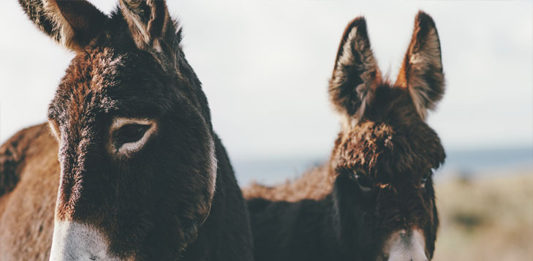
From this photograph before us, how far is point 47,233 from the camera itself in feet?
11.8

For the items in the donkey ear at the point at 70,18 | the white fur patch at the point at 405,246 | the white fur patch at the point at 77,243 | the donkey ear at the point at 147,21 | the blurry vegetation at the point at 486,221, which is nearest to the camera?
the white fur patch at the point at 77,243

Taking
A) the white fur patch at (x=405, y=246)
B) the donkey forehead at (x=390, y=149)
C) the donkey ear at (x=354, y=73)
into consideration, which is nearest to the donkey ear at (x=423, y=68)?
the donkey ear at (x=354, y=73)

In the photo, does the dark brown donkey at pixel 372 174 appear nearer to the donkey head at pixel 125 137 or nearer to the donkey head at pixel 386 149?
the donkey head at pixel 386 149

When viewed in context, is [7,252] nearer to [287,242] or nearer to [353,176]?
[287,242]

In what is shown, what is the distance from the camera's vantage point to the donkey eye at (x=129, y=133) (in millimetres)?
2631

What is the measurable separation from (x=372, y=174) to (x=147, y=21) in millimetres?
1865

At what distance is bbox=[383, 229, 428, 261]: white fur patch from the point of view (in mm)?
3156

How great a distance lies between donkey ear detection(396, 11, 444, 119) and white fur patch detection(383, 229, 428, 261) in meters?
1.10

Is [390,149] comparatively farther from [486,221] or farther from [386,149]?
[486,221]

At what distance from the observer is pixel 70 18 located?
2.99 metres

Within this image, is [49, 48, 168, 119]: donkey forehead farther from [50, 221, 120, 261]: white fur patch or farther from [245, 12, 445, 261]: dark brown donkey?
[245, 12, 445, 261]: dark brown donkey

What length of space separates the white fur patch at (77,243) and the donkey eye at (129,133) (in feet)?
1.60

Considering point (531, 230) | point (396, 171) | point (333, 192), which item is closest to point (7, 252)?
point (333, 192)

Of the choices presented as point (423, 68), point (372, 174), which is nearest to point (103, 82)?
point (372, 174)
